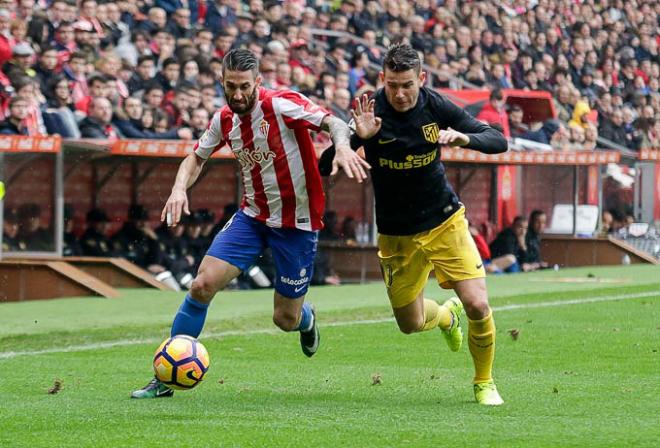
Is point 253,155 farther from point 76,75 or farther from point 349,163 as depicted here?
point 76,75

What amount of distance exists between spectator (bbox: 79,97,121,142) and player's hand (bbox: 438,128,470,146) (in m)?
9.39

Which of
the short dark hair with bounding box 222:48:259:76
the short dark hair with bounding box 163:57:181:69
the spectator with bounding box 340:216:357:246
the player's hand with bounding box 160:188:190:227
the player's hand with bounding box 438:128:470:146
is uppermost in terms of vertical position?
the short dark hair with bounding box 163:57:181:69

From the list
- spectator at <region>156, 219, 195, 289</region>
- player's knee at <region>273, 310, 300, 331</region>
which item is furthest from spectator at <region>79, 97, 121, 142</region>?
player's knee at <region>273, 310, 300, 331</region>

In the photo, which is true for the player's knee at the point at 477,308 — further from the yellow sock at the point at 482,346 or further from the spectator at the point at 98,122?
the spectator at the point at 98,122

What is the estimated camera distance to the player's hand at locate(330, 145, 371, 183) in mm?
7367

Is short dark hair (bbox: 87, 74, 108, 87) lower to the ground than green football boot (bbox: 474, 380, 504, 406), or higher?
higher

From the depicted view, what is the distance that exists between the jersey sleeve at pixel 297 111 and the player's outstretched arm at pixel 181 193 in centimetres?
64

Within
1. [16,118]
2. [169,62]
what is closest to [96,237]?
[16,118]

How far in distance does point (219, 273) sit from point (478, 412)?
6.31 ft

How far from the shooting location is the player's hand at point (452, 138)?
7508 mm

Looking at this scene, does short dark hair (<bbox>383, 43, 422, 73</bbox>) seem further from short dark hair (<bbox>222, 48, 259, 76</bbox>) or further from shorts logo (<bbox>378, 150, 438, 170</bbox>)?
short dark hair (<bbox>222, 48, 259, 76</bbox>)

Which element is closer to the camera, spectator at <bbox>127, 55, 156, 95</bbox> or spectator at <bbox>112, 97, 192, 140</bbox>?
spectator at <bbox>112, 97, 192, 140</bbox>

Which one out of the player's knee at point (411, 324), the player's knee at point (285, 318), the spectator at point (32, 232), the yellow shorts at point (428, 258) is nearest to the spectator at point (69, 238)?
the spectator at point (32, 232)

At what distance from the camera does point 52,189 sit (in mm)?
16531
